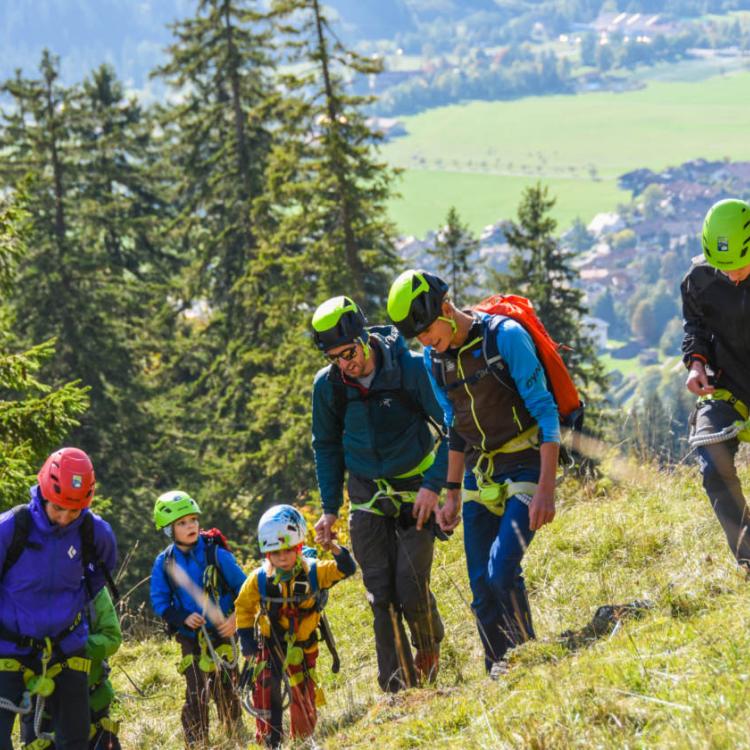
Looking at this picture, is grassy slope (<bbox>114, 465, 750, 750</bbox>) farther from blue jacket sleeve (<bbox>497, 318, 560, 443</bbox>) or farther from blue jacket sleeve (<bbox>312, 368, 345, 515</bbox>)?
blue jacket sleeve (<bbox>312, 368, 345, 515</bbox>)

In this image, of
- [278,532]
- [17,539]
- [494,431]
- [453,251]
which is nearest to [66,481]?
[17,539]

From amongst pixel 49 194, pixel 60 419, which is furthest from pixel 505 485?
pixel 49 194

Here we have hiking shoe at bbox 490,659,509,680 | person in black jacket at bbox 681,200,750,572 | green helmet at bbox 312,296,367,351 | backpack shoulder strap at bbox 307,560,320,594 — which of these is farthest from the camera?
backpack shoulder strap at bbox 307,560,320,594

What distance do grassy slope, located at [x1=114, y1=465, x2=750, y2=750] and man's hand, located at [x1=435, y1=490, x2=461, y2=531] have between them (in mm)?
974

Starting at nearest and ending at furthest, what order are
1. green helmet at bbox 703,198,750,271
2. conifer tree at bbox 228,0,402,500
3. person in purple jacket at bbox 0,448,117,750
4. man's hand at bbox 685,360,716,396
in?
green helmet at bbox 703,198,750,271 → person in purple jacket at bbox 0,448,117,750 → man's hand at bbox 685,360,716,396 → conifer tree at bbox 228,0,402,500

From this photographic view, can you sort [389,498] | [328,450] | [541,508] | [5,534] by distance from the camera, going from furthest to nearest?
[328,450]
[389,498]
[5,534]
[541,508]

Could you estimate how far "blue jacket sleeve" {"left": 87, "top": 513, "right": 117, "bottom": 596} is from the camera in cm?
642

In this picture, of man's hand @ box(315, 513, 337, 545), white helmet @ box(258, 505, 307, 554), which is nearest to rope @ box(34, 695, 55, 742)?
white helmet @ box(258, 505, 307, 554)

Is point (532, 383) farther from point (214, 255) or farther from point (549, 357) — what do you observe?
point (214, 255)

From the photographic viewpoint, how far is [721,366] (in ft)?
21.0

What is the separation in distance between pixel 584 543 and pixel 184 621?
367 centimetres

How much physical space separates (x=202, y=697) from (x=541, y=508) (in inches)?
120

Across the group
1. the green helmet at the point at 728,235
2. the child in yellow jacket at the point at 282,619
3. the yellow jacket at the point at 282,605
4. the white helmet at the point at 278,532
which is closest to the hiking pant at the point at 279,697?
the child in yellow jacket at the point at 282,619

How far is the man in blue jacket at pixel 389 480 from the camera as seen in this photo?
6934 mm
